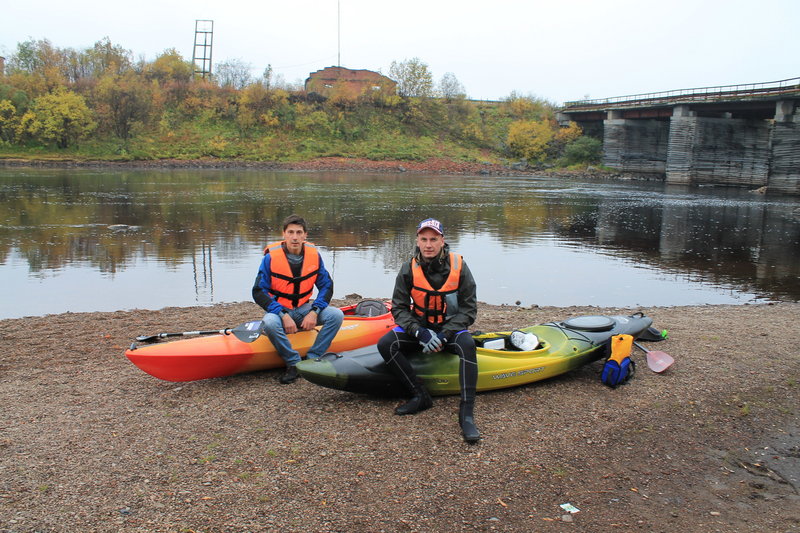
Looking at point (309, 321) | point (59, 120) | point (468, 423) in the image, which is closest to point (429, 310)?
point (468, 423)

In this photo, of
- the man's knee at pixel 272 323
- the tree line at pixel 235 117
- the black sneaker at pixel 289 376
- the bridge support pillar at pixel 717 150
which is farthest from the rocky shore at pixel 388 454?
the tree line at pixel 235 117

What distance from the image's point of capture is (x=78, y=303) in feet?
29.0

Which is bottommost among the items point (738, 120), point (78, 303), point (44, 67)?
point (78, 303)

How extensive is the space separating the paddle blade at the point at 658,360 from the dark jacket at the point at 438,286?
2044mm

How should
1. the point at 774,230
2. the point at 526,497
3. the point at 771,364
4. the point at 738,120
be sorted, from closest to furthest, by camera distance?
the point at 526,497 < the point at 771,364 < the point at 774,230 < the point at 738,120

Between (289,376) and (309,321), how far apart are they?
0.51m

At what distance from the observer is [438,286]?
4551 mm

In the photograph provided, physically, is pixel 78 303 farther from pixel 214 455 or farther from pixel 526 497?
pixel 526 497

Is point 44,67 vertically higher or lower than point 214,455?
higher

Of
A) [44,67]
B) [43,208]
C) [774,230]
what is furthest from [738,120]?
[44,67]

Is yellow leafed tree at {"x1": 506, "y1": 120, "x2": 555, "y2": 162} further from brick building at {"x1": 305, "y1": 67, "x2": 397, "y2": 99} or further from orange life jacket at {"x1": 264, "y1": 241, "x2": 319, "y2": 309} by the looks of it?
orange life jacket at {"x1": 264, "y1": 241, "x2": 319, "y2": 309}

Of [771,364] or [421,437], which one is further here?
[771,364]

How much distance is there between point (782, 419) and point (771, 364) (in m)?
1.36

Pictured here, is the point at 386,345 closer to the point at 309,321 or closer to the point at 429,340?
the point at 429,340
